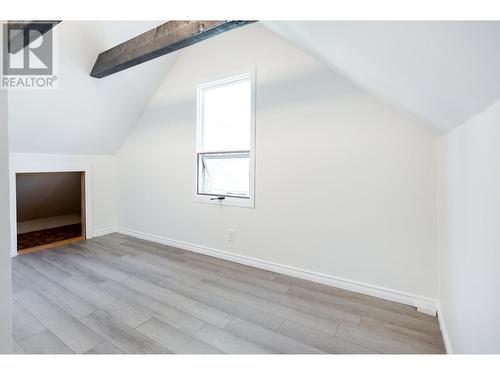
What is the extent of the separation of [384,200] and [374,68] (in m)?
1.20

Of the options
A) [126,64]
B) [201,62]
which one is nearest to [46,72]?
[126,64]

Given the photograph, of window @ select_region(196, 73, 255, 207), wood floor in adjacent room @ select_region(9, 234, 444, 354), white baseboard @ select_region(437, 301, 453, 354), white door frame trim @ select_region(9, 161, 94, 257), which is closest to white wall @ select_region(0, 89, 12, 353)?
wood floor in adjacent room @ select_region(9, 234, 444, 354)

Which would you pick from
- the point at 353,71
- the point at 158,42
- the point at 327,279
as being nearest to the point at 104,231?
the point at 158,42

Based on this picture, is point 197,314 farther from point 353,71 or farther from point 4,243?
point 353,71

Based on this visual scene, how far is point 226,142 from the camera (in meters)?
2.77

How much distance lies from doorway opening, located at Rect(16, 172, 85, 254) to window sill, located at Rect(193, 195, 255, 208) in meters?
2.18

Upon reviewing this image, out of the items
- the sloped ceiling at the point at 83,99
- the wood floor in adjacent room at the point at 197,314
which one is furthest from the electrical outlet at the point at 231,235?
the sloped ceiling at the point at 83,99

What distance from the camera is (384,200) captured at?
6.06 feet

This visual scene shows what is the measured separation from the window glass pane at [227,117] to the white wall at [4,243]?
2052 mm

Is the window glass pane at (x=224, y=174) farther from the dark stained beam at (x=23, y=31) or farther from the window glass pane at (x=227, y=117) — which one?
the dark stained beam at (x=23, y=31)

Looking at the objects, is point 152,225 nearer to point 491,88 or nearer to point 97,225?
point 97,225

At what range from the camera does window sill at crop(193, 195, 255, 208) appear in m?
2.51

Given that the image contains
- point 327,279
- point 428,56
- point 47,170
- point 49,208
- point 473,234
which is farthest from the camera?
point 49,208

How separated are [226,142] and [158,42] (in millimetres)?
1237
